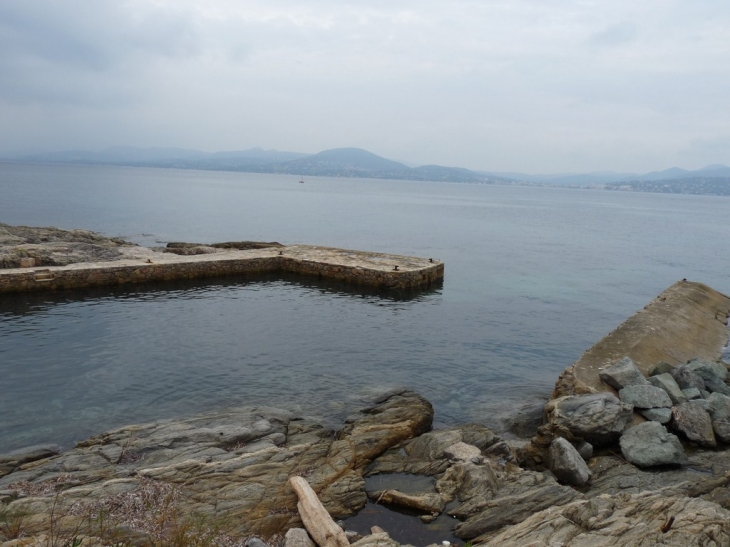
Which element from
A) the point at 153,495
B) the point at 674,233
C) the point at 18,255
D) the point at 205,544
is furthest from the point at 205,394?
the point at 674,233

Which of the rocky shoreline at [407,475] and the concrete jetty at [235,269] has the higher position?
the concrete jetty at [235,269]

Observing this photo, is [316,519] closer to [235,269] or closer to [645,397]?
[645,397]

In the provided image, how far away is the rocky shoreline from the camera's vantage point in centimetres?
744

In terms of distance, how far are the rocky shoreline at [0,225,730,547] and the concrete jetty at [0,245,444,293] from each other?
16.0 m

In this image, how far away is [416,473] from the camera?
36.8 ft

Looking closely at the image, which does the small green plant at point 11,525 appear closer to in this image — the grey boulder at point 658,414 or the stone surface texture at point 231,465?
the stone surface texture at point 231,465

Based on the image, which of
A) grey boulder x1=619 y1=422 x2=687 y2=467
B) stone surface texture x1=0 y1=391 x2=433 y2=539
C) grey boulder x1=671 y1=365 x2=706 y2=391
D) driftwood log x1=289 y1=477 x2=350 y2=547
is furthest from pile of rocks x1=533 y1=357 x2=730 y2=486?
driftwood log x1=289 y1=477 x2=350 y2=547

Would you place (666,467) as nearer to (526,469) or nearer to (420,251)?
(526,469)

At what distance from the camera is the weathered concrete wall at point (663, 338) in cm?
1570

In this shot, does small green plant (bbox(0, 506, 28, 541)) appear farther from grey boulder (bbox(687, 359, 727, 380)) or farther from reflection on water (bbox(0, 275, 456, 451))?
grey boulder (bbox(687, 359, 727, 380))

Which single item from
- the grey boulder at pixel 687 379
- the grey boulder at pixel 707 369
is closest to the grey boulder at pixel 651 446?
the grey boulder at pixel 687 379

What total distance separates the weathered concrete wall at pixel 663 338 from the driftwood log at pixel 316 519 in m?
8.94

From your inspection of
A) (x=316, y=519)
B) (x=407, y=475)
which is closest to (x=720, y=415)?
(x=407, y=475)

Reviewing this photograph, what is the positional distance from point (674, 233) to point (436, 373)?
76.3m
